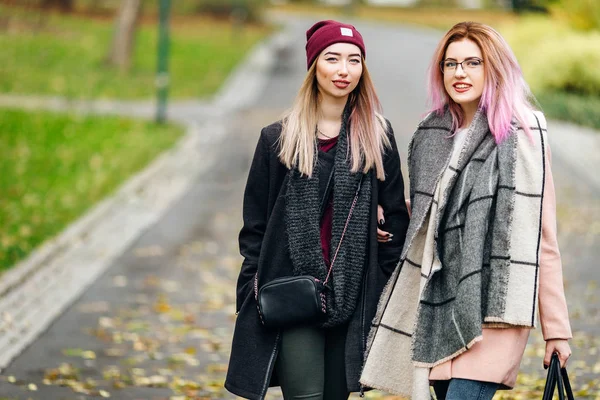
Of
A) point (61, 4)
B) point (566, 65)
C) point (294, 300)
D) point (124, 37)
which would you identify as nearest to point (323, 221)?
point (294, 300)

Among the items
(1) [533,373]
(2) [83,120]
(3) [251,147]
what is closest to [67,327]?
(1) [533,373]

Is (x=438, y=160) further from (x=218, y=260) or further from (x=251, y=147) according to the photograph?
(x=251, y=147)

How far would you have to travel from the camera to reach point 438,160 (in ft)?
12.6

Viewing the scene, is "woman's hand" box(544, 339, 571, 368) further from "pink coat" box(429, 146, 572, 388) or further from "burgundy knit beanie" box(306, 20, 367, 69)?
"burgundy knit beanie" box(306, 20, 367, 69)

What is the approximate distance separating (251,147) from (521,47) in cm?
891

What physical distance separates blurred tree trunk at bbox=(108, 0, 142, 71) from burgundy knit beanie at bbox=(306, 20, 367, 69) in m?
22.6

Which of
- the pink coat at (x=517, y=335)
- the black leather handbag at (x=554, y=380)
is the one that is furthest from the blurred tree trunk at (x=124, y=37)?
the black leather handbag at (x=554, y=380)

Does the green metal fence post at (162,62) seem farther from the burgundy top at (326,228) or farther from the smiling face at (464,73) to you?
the smiling face at (464,73)

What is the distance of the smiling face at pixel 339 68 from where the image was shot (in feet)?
12.9

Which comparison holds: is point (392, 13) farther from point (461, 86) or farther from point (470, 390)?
point (470, 390)

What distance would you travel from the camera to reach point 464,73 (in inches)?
149

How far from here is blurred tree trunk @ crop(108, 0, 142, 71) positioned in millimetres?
26141

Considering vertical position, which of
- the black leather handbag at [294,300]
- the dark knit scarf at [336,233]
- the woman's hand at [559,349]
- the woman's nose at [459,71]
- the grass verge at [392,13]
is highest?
the grass verge at [392,13]

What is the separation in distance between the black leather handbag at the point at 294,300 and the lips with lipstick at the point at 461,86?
543mm
